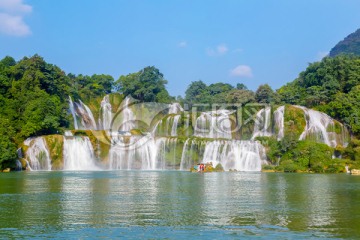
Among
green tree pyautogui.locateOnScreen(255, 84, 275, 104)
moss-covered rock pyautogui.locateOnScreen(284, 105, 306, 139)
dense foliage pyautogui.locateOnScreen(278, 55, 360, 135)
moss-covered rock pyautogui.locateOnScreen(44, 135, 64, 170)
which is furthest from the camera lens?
green tree pyautogui.locateOnScreen(255, 84, 275, 104)

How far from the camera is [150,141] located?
5328 cm

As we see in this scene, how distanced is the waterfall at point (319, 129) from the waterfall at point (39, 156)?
2525 centimetres

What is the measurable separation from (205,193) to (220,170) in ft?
78.3

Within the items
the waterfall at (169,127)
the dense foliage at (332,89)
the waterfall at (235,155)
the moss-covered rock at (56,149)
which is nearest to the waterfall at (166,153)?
the waterfall at (235,155)

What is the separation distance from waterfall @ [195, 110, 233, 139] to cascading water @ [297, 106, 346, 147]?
886 cm

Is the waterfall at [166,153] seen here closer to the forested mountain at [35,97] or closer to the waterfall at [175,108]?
the forested mountain at [35,97]

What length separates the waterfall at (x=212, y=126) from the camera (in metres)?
60.1

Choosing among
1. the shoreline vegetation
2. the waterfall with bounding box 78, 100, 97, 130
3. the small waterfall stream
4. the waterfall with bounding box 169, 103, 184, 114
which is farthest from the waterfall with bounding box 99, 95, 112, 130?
the small waterfall stream

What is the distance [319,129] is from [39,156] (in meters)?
28.0

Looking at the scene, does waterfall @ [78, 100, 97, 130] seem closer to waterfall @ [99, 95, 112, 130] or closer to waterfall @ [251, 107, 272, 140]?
waterfall @ [99, 95, 112, 130]

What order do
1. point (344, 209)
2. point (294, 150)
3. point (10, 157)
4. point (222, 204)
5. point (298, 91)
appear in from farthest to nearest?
point (298, 91) < point (294, 150) < point (10, 157) < point (222, 204) < point (344, 209)

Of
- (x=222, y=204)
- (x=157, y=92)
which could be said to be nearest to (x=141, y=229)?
(x=222, y=204)

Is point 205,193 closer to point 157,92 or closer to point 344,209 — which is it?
point 344,209

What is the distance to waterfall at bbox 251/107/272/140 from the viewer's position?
58.5 m
